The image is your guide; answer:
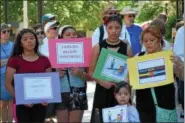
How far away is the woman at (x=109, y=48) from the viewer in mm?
6309

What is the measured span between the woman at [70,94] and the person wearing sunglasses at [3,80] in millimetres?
2591

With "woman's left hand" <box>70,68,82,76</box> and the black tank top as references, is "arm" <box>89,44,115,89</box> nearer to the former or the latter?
the black tank top

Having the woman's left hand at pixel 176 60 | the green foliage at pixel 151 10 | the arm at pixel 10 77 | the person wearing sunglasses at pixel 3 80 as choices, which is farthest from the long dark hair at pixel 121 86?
the green foliage at pixel 151 10

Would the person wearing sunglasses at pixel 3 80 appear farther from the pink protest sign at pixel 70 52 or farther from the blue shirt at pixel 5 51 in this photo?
the pink protest sign at pixel 70 52

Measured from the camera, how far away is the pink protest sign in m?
6.85

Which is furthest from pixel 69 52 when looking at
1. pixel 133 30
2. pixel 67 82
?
pixel 133 30

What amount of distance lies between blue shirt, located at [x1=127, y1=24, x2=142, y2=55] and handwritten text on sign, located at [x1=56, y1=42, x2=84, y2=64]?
97.1 inches

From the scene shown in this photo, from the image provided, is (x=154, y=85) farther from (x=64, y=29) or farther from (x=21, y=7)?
(x=21, y=7)

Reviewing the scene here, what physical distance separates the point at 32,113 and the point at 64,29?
4.27 feet

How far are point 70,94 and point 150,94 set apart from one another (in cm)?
149

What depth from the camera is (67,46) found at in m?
6.91

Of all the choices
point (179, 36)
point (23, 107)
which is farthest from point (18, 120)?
point (179, 36)

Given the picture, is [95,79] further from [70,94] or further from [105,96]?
[70,94]

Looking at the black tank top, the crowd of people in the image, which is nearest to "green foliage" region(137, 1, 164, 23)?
the crowd of people
